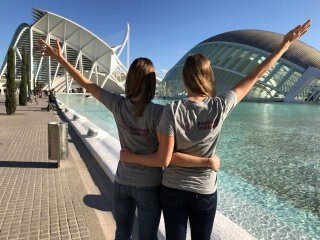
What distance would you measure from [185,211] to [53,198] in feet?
8.96

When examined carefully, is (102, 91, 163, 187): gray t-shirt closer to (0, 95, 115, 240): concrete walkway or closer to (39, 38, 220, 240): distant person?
(39, 38, 220, 240): distant person

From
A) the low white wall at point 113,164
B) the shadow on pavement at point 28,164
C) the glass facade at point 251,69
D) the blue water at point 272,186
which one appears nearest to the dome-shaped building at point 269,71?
the glass facade at point 251,69

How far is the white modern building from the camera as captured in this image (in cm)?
6091

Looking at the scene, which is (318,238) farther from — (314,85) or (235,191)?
(314,85)

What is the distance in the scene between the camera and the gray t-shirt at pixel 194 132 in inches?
66.2

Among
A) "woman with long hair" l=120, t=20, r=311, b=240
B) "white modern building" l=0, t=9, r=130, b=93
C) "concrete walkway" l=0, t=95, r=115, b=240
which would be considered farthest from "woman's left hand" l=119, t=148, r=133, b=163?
"white modern building" l=0, t=9, r=130, b=93

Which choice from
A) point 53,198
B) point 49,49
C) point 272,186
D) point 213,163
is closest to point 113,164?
point 53,198

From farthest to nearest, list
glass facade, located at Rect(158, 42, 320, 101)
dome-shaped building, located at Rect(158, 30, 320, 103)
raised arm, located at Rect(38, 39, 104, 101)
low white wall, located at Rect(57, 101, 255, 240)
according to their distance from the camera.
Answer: glass facade, located at Rect(158, 42, 320, 101) → dome-shaped building, located at Rect(158, 30, 320, 103) → low white wall, located at Rect(57, 101, 255, 240) → raised arm, located at Rect(38, 39, 104, 101)

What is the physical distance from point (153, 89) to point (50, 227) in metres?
2.07

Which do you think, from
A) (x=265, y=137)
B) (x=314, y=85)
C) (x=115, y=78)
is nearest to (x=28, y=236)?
(x=265, y=137)

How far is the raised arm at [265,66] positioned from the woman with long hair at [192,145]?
0.35 feet

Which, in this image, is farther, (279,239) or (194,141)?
(279,239)

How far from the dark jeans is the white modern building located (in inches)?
2448

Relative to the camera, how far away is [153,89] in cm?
191
